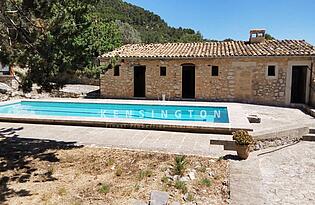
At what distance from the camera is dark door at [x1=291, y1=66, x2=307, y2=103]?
18188mm

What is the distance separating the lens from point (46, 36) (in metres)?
7.05

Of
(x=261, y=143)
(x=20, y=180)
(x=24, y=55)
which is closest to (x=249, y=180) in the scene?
(x=261, y=143)

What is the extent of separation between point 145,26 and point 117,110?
47.2 m

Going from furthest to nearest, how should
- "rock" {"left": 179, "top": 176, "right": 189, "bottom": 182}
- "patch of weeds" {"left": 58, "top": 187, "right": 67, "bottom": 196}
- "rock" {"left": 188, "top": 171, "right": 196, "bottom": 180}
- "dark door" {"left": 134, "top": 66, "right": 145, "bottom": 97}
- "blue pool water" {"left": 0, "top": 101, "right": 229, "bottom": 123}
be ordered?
"dark door" {"left": 134, "top": 66, "right": 145, "bottom": 97}, "blue pool water" {"left": 0, "top": 101, "right": 229, "bottom": 123}, "rock" {"left": 188, "top": 171, "right": 196, "bottom": 180}, "rock" {"left": 179, "top": 176, "right": 189, "bottom": 182}, "patch of weeds" {"left": 58, "top": 187, "right": 67, "bottom": 196}

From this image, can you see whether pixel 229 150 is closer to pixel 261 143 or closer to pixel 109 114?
pixel 261 143

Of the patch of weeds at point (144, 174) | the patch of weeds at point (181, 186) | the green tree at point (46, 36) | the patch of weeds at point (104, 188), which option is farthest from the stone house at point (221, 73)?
the patch of weeds at point (181, 186)

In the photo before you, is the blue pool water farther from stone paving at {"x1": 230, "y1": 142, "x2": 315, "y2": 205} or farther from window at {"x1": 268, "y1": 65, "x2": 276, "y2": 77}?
stone paving at {"x1": 230, "y1": 142, "x2": 315, "y2": 205}

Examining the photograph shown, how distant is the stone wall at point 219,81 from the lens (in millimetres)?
18172

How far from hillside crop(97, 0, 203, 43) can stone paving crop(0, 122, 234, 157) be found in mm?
39218

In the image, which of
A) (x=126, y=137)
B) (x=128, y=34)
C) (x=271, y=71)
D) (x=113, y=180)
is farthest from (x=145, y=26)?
(x=113, y=180)

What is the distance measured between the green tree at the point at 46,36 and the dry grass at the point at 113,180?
7.42 feet

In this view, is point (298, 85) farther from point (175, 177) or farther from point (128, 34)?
point (128, 34)

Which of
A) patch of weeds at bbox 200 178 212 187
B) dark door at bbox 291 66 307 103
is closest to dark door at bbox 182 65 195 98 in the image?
dark door at bbox 291 66 307 103

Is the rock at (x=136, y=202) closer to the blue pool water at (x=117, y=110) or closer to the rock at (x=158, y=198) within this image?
the rock at (x=158, y=198)
